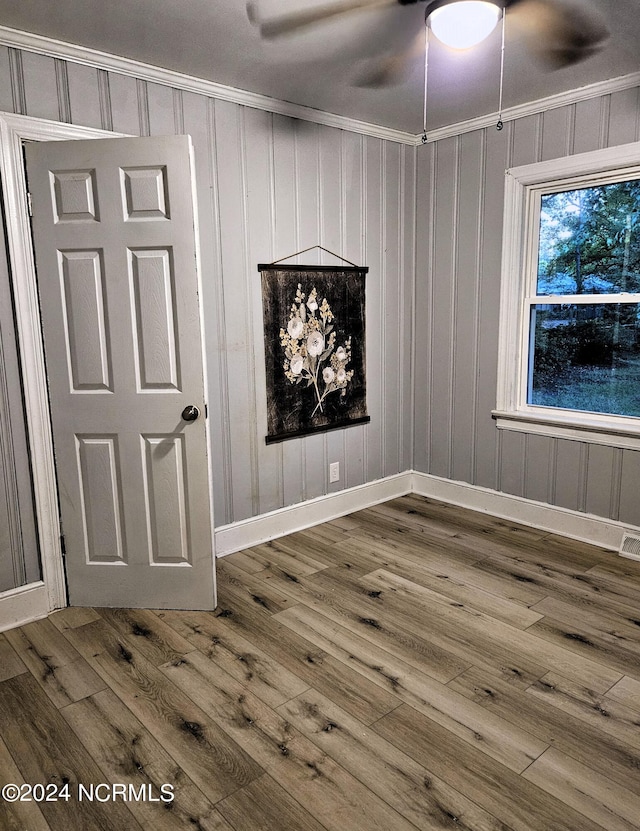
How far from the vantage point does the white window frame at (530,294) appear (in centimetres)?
322

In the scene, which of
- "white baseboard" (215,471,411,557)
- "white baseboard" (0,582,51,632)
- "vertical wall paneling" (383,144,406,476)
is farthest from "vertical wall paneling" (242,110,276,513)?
"white baseboard" (0,582,51,632)

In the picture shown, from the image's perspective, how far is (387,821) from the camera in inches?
64.1

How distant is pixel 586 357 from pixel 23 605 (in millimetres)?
3178

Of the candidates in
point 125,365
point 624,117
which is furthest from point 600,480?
point 125,365

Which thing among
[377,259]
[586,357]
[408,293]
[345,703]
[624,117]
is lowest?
[345,703]

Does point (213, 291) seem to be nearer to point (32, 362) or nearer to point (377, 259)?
point (32, 362)

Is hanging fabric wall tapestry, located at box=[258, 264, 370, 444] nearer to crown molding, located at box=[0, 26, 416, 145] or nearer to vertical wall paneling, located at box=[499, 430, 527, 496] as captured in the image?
crown molding, located at box=[0, 26, 416, 145]

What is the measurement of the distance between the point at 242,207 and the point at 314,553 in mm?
1937

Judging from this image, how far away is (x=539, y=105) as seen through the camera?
334 centimetres

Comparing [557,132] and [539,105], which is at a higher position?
[539,105]

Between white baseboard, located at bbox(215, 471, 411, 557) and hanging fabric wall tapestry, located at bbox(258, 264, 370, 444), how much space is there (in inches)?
18.0

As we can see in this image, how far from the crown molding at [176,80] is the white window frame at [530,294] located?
97cm

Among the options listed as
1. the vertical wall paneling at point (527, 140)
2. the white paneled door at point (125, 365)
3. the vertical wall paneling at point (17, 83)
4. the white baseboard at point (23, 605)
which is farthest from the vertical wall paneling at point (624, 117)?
the white baseboard at point (23, 605)

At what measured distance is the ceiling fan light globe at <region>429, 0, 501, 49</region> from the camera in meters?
2.15
